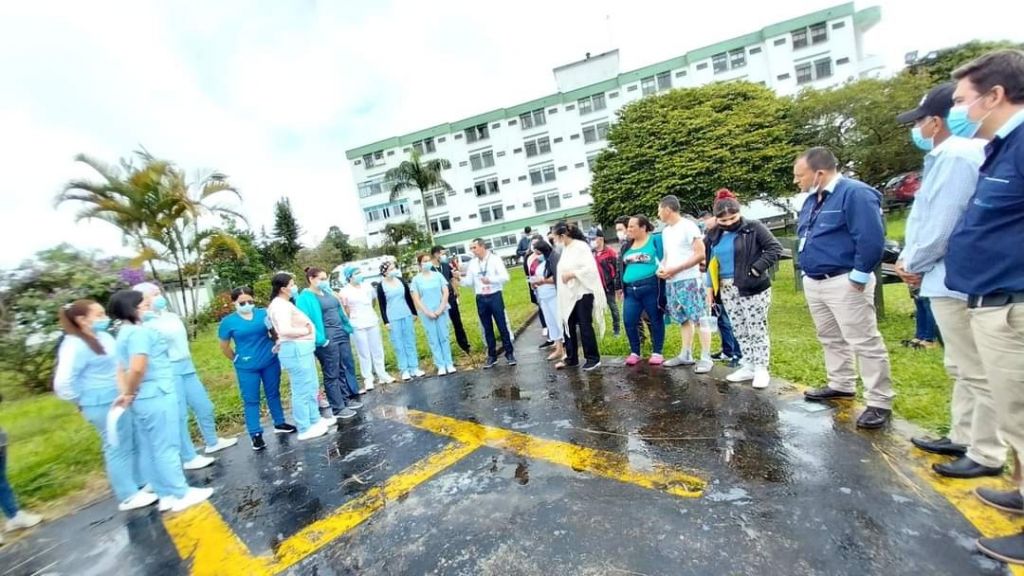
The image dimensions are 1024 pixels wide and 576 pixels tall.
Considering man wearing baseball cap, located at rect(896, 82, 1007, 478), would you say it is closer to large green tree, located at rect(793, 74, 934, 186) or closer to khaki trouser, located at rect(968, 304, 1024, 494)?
khaki trouser, located at rect(968, 304, 1024, 494)

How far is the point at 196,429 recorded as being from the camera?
17.9 ft

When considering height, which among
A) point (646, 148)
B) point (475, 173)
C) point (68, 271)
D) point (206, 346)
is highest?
point (475, 173)

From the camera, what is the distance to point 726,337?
191 inches

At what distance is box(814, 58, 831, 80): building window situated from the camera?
1174 inches

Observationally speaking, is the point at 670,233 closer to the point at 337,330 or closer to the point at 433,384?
the point at 433,384

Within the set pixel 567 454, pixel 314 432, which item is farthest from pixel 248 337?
pixel 567 454

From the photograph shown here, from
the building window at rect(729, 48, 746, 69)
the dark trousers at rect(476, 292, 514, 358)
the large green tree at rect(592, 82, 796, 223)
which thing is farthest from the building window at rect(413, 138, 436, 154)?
the dark trousers at rect(476, 292, 514, 358)

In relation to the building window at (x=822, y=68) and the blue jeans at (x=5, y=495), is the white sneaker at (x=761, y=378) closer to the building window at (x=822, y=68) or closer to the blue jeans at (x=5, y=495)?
the blue jeans at (x=5, y=495)

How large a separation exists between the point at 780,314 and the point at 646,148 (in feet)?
Result: 63.1

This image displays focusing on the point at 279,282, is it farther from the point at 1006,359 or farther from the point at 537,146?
the point at 537,146

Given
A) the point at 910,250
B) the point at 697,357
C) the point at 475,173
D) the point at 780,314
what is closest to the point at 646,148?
the point at 475,173

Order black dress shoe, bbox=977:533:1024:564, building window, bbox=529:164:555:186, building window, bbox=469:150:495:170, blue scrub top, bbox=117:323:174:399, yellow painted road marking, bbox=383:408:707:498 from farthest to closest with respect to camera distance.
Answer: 1. building window, bbox=469:150:495:170
2. building window, bbox=529:164:555:186
3. blue scrub top, bbox=117:323:174:399
4. yellow painted road marking, bbox=383:408:707:498
5. black dress shoe, bbox=977:533:1024:564

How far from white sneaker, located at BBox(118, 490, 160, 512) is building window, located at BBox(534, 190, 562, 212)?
1339 inches

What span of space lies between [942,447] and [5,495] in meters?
6.69
